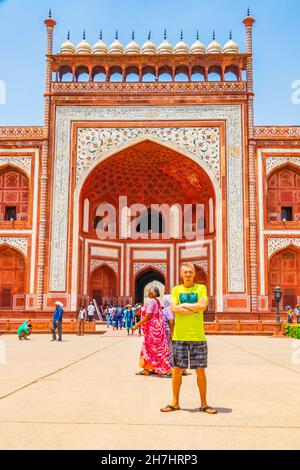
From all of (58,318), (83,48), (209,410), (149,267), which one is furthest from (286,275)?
(209,410)

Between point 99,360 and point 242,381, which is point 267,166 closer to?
point 99,360

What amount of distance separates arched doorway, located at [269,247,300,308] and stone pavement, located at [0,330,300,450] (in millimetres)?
13907

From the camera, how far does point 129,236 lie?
23859 mm

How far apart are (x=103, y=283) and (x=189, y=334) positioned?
19456mm

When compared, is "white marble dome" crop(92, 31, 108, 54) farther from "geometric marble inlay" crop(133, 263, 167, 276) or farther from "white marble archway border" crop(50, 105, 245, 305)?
"geometric marble inlay" crop(133, 263, 167, 276)

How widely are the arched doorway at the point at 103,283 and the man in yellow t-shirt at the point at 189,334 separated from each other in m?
19.0

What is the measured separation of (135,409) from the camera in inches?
152

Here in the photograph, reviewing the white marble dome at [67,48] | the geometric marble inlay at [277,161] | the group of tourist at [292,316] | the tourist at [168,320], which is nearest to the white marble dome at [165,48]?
the white marble dome at [67,48]

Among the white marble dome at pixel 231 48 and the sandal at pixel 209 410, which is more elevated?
the white marble dome at pixel 231 48

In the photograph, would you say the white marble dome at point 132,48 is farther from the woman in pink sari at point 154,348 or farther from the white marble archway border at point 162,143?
the woman in pink sari at point 154,348

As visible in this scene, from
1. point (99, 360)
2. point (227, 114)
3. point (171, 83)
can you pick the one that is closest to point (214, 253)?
point (227, 114)

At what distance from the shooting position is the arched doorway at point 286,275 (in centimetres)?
2045

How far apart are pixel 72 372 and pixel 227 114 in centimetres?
1666

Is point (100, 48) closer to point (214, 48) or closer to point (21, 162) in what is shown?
point (214, 48)
